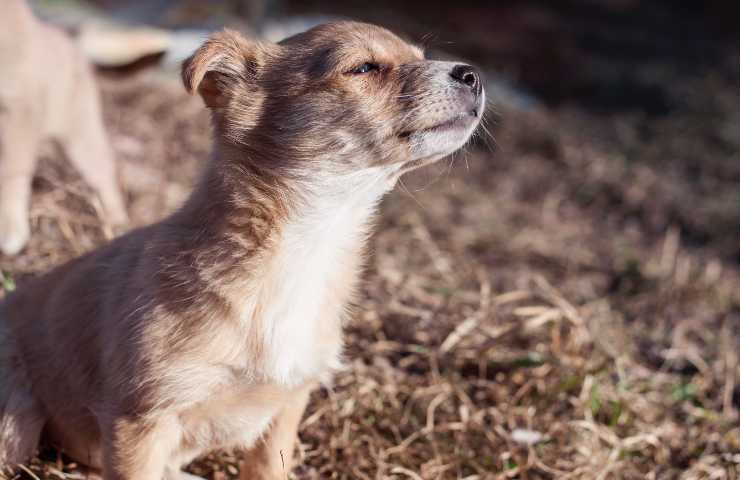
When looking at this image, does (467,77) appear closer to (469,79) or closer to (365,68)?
(469,79)

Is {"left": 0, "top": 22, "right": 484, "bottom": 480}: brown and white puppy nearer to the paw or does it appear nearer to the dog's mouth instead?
the dog's mouth

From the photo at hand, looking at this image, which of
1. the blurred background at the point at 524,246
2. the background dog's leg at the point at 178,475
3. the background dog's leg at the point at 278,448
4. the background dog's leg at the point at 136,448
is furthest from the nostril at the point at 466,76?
the background dog's leg at the point at 178,475

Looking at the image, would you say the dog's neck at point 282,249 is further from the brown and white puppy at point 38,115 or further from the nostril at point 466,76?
the brown and white puppy at point 38,115

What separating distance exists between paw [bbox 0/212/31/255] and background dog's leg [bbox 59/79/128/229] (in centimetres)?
69

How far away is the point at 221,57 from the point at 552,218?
4.83 metres

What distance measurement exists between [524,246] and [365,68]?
3746 millimetres

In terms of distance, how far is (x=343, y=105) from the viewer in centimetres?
303

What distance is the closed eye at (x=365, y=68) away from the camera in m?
3.06

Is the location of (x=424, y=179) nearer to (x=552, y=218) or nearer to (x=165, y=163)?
(x=552, y=218)

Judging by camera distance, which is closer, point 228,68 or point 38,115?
point 228,68

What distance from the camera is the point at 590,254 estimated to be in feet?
21.8

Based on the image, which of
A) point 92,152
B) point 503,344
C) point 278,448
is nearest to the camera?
point 278,448

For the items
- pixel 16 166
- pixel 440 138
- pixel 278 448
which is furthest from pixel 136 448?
pixel 16 166

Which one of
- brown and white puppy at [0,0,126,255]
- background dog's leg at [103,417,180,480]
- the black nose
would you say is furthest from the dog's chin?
brown and white puppy at [0,0,126,255]
